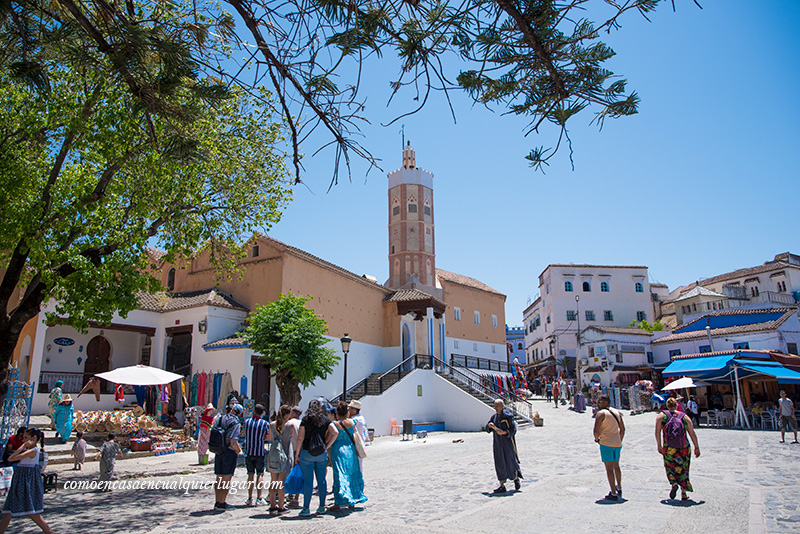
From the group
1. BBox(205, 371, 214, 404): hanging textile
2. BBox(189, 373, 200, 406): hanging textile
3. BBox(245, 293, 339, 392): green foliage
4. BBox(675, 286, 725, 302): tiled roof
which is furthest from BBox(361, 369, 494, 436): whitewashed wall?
BBox(675, 286, 725, 302): tiled roof

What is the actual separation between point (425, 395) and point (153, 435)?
12.5 meters

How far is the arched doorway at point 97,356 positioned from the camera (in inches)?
800

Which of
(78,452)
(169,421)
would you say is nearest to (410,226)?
(169,421)

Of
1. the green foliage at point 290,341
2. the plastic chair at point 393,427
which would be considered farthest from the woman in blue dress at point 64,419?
the plastic chair at point 393,427

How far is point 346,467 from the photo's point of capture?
7.37m

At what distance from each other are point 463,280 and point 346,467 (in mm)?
33337

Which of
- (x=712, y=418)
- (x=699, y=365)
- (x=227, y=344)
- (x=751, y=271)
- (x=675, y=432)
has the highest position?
(x=751, y=271)

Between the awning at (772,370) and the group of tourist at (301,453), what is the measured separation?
63.6 ft

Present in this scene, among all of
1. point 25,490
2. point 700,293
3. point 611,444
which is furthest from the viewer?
point 700,293

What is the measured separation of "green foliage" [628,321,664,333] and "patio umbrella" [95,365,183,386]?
3966cm

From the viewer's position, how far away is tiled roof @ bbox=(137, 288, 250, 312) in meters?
20.2

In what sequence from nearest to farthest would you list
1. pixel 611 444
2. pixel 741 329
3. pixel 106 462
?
→ pixel 611 444 → pixel 106 462 → pixel 741 329

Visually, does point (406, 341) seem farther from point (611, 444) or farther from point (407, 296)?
point (611, 444)

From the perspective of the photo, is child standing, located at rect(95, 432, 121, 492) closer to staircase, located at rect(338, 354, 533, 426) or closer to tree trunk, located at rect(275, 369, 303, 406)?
tree trunk, located at rect(275, 369, 303, 406)
